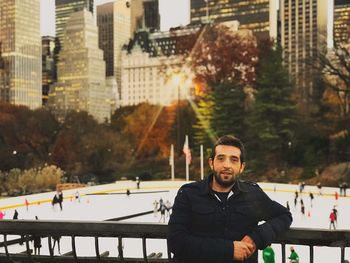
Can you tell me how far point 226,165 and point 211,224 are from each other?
1.13 feet

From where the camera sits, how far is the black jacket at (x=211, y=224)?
272cm

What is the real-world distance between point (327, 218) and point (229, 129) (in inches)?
1120

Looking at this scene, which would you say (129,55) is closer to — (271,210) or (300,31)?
(300,31)

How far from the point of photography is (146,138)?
62250mm

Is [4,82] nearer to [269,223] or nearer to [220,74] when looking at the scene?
[220,74]

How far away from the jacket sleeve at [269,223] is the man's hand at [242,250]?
0.21ft

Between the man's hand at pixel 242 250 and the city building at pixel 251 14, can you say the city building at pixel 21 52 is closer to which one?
the city building at pixel 251 14

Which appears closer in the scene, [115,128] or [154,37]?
[115,128]

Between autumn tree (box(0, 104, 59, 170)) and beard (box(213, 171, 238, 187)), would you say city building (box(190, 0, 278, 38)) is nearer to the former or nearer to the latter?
autumn tree (box(0, 104, 59, 170))

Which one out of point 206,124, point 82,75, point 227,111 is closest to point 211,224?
point 227,111

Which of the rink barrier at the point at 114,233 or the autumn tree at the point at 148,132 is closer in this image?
the rink barrier at the point at 114,233

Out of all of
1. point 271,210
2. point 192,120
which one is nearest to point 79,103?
point 192,120

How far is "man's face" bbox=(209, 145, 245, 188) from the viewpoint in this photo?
9.27 ft

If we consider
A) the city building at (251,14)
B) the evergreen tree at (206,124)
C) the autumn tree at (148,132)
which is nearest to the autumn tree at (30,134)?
the autumn tree at (148,132)
